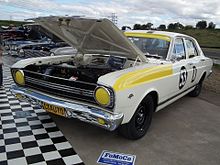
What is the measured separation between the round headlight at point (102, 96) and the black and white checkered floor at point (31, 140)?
73 centimetres

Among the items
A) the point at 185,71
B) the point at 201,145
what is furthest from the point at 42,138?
the point at 185,71

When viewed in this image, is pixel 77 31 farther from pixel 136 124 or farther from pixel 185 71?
pixel 185 71

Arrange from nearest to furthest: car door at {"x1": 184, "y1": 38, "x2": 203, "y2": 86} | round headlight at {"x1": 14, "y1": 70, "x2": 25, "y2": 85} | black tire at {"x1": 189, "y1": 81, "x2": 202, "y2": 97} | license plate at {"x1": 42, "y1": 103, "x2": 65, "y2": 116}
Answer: license plate at {"x1": 42, "y1": 103, "x2": 65, "y2": 116} → round headlight at {"x1": 14, "y1": 70, "x2": 25, "y2": 85} → car door at {"x1": 184, "y1": 38, "x2": 203, "y2": 86} → black tire at {"x1": 189, "y1": 81, "x2": 202, "y2": 97}

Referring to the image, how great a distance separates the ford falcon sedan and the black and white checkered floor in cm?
43

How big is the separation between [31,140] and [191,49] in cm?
359

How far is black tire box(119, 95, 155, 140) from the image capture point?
3229 mm

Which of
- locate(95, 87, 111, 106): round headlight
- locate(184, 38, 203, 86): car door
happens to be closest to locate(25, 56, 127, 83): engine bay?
locate(95, 87, 111, 106): round headlight

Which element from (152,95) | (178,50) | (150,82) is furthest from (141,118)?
(178,50)

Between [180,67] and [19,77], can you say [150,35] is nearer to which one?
[180,67]

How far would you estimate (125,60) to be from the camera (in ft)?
12.9

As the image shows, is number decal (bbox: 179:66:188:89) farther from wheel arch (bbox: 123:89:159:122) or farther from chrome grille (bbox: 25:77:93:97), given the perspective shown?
chrome grille (bbox: 25:77:93:97)

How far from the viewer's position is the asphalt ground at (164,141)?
9.85ft

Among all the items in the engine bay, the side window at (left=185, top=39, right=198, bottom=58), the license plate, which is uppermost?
the side window at (left=185, top=39, right=198, bottom=58)

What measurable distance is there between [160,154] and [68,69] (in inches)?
70.4
